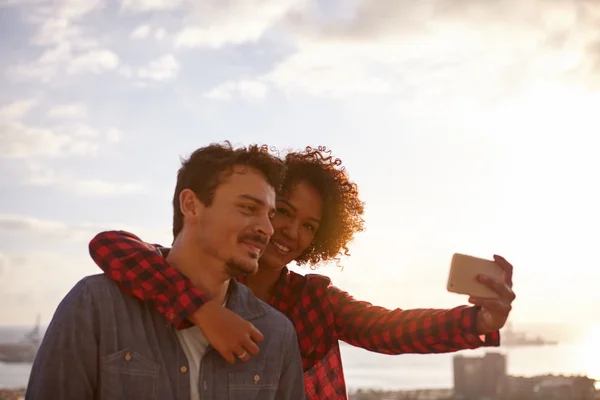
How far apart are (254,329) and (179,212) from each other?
2.46 ft

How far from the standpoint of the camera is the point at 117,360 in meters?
3.40

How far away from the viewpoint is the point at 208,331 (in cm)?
349

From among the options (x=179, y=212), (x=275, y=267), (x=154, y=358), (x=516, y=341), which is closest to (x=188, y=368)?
(x=154, y=358)

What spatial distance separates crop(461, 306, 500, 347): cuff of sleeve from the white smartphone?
Result: 0.98 feet

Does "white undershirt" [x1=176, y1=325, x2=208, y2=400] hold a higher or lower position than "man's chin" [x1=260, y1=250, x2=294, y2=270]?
lower

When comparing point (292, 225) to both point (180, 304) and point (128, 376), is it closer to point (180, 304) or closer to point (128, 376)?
point (180, 304)

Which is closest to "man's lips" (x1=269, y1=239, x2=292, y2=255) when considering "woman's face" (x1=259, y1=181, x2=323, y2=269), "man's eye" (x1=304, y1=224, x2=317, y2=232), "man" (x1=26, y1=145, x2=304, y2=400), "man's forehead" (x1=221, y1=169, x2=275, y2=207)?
"woman's face" (x1=259, y1=181, x2=323, y2=269)

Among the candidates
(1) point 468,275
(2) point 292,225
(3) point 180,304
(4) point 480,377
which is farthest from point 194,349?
(4) point 480,377

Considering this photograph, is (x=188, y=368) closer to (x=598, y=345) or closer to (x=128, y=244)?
(x=128, y=244)

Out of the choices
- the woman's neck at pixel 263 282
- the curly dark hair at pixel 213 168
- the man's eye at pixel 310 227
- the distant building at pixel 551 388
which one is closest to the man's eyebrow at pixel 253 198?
the curly dark hair at pixel 213 168

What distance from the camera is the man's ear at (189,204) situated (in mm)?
3799

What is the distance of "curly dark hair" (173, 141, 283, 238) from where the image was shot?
386 centimetres

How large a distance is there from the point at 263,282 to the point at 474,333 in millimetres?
1425

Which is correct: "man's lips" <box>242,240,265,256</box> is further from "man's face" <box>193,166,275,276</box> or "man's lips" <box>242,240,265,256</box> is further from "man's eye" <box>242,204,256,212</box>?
"man's eye" <box>242,204,256,212</box>
